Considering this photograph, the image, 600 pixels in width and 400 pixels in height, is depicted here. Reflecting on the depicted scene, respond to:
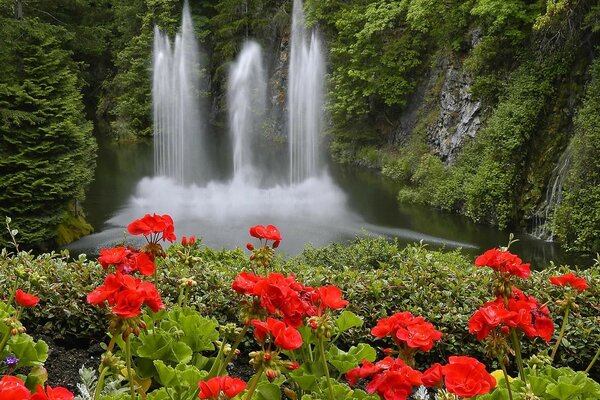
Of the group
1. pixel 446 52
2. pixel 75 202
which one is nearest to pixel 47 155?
pixel 75 202

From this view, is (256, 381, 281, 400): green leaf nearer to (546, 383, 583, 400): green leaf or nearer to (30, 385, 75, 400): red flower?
(30, 385, 75, 400): red flower

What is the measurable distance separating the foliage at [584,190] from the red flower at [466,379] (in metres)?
8.06

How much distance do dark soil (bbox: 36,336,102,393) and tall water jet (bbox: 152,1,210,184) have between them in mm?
13394

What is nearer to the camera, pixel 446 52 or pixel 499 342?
pixel 499 342

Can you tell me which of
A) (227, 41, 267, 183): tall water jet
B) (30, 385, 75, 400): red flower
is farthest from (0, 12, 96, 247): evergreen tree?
(227, 41, 267, 183): tall water jet

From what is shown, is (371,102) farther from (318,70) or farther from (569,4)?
(569,4)

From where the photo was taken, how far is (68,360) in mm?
2338

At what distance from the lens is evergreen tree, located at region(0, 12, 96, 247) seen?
829 cm

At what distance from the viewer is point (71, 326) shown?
8.48ft

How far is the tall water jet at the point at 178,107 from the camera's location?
18.3 meters

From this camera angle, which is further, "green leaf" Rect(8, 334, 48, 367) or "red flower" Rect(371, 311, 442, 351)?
"green leaf" Rect(8, 334, 48, 367)

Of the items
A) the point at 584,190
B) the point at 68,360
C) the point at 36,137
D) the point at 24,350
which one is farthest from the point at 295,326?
the point at 36,137

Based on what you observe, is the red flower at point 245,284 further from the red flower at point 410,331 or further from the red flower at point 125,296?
the red flower at point 410,331

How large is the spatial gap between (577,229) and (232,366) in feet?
24.9
